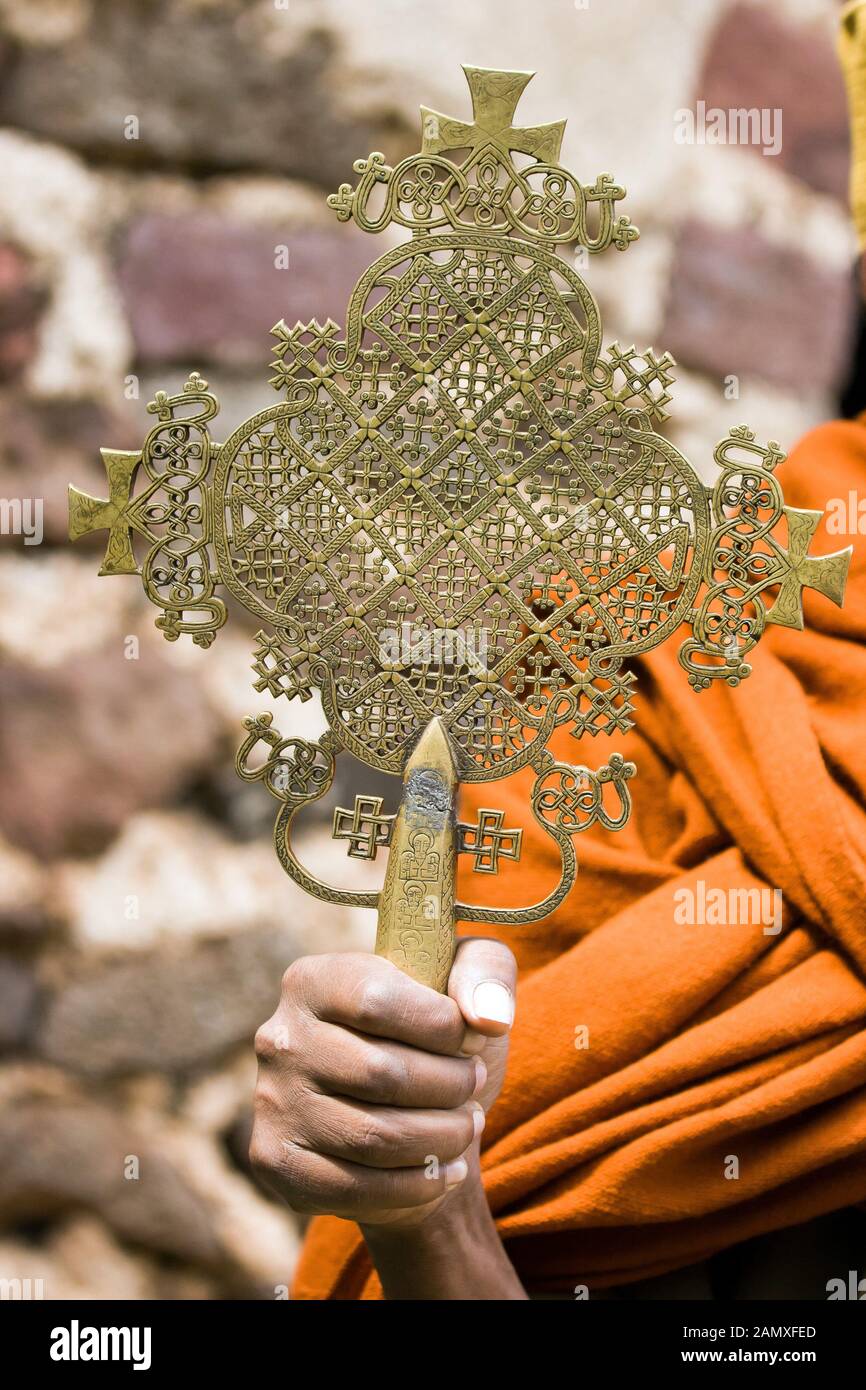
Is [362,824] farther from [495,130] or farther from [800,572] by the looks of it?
[495,130]

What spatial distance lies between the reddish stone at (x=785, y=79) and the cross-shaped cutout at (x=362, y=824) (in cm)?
103

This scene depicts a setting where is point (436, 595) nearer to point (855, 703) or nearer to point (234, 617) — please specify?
point (855, 703)

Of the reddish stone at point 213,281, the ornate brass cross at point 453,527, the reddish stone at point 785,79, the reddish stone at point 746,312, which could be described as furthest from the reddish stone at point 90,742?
the reddish stone at point 785,79

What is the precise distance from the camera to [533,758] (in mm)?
750

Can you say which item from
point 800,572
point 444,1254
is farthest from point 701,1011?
point 800,572

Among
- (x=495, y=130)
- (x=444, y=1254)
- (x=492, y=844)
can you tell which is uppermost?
(x=495, y=130)

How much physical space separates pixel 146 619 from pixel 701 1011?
0.72 m

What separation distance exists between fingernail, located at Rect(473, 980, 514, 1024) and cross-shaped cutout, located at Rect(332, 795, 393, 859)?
104 millimetres

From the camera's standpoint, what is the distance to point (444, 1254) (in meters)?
0.87

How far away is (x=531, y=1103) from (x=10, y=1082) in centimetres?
64

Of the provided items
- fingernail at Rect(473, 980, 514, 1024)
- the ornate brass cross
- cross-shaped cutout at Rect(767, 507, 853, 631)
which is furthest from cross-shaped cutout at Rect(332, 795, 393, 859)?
cross-shaped cutout at Rect(767, 507, 853, 631)

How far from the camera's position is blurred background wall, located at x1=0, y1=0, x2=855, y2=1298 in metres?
1.32

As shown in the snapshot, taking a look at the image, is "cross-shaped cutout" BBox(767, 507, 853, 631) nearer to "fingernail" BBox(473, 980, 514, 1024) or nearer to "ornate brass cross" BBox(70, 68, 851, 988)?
"ornate brass cross" BBox(70, 68, 851, 988)
